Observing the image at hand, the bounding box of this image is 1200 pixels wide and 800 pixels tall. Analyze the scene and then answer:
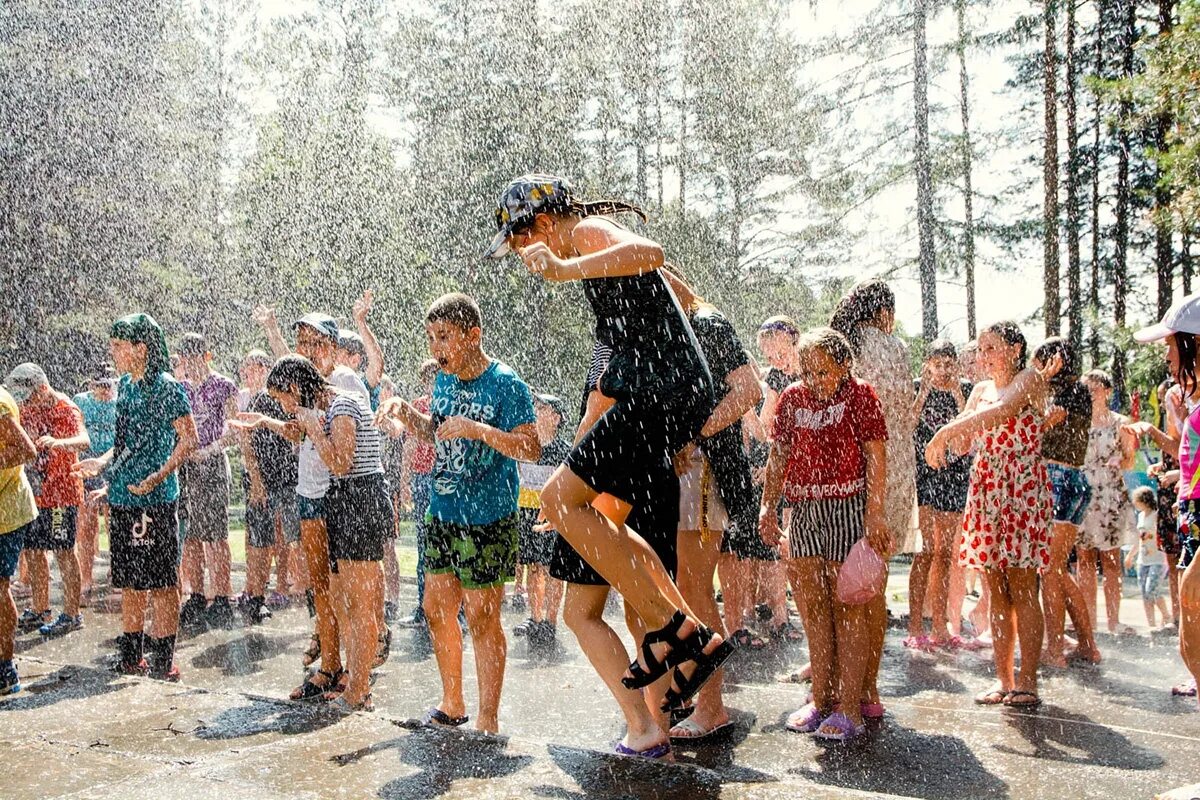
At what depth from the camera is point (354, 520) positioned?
590 centimetres

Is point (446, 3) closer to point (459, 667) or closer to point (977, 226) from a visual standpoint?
point (977, 226)

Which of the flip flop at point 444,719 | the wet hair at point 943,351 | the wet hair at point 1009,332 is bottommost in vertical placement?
the flip flop at point 444,719

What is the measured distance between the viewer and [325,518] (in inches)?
243

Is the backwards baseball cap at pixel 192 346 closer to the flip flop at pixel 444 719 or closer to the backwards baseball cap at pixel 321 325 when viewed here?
the backwards baseball cap at pixel 321 325

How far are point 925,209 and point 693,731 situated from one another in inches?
879

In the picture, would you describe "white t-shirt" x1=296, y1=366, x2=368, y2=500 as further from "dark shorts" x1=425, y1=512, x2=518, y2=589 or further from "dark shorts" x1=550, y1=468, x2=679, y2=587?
"dark shorts" x1=550, y1=468, x2=679, y2=587

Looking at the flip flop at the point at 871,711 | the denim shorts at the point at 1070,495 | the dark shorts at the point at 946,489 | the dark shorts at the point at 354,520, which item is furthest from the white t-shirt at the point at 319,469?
the denim shorts at the point at 1070,495

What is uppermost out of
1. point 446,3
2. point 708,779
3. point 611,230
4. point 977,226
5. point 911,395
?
point 446,3

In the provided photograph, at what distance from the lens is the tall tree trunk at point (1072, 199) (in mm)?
21297

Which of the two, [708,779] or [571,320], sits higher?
[571,320]

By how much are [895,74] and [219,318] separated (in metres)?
18.2

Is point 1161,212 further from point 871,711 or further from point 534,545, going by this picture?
point 871,711

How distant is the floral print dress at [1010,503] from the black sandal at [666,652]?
114 inches

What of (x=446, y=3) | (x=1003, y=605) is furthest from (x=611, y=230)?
(x=446, y=3)
